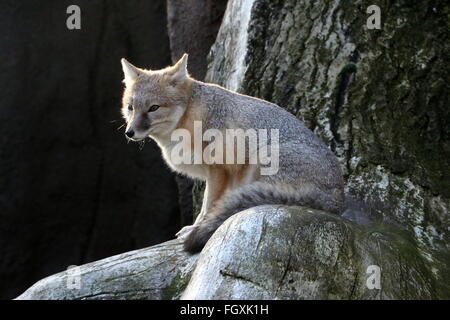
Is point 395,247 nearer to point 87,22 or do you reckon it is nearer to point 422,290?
point 422,290

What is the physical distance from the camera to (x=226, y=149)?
614 cm

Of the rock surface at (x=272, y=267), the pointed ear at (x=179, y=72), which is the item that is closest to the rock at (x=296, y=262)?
the rock surface at (x=272, y=267)

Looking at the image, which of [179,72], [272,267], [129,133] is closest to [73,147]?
[179,72]

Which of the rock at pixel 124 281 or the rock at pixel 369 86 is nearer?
the rock at pixel 124 281

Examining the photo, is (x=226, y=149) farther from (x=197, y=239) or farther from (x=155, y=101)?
(x=197, y=239)

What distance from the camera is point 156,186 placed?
407 inches

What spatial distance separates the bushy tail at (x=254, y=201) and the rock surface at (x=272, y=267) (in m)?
0.18

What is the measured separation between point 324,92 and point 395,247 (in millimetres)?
2692

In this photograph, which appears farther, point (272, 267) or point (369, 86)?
point (369, 86)

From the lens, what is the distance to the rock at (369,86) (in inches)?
269

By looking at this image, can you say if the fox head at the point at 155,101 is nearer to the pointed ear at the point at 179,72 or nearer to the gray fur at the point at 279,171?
the pointed ear at the point at 179,72

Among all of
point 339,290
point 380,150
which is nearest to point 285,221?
point 339,290

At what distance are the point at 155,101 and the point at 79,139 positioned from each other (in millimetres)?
4084

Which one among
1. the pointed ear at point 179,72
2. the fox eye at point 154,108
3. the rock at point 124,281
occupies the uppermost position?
the pointed ear at point 179,72
